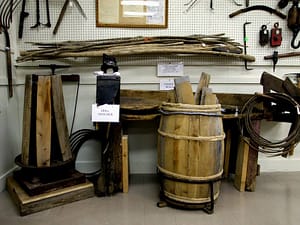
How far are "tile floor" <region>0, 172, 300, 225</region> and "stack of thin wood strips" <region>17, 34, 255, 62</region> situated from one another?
4.02 feet

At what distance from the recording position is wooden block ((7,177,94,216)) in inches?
76.9

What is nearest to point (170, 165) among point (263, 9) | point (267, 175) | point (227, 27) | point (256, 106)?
point (256, 106)

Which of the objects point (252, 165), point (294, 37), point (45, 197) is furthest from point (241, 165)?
point (45, 197)

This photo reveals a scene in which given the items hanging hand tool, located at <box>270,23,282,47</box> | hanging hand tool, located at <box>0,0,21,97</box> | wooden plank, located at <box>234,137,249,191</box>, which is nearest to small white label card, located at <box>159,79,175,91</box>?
wooden plank, located at <box>234,137,249,191</box>

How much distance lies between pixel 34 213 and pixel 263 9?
2701 mm

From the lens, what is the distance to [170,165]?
1.97 metres

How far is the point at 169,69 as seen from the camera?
8.93 feet

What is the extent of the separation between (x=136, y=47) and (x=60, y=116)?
93 centimetres

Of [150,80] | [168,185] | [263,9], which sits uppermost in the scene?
[263,9]

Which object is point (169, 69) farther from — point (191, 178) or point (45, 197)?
point (45, 197)

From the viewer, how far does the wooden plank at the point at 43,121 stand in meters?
2.05

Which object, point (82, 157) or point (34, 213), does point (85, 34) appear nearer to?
point (82, 157)

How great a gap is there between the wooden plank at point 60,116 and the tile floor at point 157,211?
0.42m

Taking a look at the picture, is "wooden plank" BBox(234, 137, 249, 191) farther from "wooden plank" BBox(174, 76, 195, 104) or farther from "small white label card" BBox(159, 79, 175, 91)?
"small white label card" BBox(159, 79, 175, 91)
